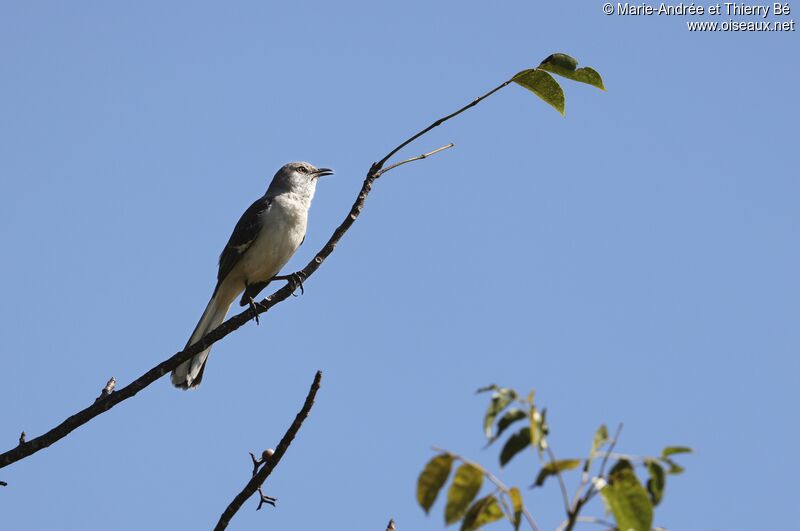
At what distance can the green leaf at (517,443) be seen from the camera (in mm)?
1999

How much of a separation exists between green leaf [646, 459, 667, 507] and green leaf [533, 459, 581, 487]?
22 centimetres

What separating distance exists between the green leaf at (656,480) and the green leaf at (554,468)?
0.73 ft

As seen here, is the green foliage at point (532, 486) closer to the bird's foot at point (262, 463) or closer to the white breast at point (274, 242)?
the bird's foot at point (262, 463)

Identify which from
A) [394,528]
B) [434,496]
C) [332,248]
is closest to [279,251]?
[332,248]

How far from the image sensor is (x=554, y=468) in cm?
191

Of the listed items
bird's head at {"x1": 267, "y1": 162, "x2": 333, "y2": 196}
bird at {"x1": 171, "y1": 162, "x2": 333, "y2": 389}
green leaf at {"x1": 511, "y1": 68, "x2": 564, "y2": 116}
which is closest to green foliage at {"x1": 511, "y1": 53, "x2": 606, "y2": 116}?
green leaf at {"x1": 511, "y1": 68, "x2": 564, "y2": 116}

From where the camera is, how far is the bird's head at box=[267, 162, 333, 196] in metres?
8.38

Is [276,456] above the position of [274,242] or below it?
below

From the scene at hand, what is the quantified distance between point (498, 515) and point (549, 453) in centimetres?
22

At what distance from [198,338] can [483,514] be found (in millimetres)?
5322

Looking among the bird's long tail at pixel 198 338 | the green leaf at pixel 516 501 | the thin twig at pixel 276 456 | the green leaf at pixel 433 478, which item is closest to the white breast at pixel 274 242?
the bird's long tail at pixel 198 338

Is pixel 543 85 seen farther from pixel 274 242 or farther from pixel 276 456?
pixel 274 242

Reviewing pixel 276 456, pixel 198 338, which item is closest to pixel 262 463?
pixel 276 456

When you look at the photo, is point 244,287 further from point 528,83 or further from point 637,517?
point 637,517
